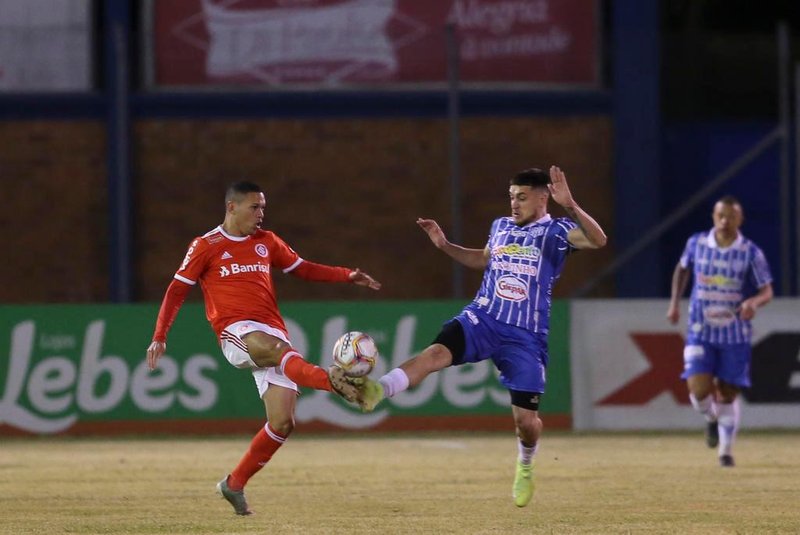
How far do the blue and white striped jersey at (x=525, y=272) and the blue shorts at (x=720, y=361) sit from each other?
4422 mm

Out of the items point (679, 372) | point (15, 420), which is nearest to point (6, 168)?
point (15, 420)

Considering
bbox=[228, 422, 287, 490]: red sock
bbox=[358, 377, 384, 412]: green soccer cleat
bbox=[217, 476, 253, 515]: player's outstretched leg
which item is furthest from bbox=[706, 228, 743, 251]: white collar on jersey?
bbox=[358, 377, 384, 412]: green soccer cleat

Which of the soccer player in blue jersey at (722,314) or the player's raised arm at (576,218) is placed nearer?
the player's raised arm at (576,218)

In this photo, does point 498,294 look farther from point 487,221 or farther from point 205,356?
point 487,221

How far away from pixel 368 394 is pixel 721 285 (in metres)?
6.17

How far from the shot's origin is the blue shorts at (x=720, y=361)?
14414 mm

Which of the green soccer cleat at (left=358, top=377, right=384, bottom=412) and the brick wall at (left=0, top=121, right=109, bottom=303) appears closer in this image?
the green soccer cleat at (left=358, top=377, right=384, bottom=412)

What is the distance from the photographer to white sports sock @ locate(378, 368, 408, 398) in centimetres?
943

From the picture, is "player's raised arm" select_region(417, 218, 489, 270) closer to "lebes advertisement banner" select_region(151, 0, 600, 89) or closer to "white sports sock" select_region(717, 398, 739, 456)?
"white sports sock" select_region(717, 398, 739, 456)

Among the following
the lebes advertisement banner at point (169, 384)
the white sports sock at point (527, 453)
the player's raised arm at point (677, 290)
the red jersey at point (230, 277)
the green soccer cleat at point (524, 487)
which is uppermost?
the red jersey at point (230, 277)

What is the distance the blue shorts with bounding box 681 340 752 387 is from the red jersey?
532 cm

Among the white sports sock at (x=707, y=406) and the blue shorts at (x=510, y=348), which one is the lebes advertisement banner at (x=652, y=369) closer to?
the white sports sock at (x=707, y=406)

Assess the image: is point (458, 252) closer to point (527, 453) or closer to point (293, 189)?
point (527, 453)

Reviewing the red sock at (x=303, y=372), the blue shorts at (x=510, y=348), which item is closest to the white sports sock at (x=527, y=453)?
the blue shorts at (x=510, y=348)
